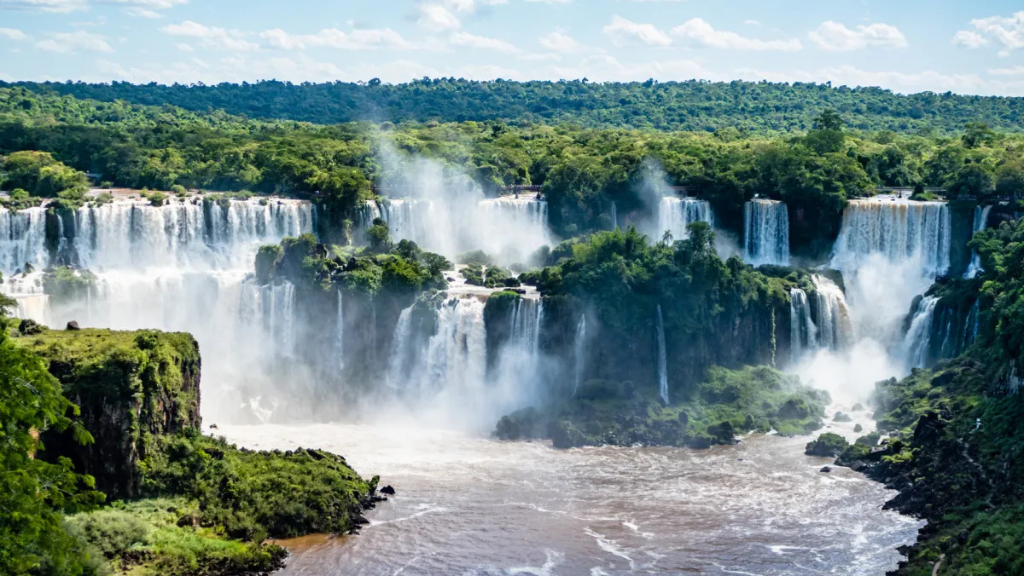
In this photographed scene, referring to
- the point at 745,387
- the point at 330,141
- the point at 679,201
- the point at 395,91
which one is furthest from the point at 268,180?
the point at 395,91

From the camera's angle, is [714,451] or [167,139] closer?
[714,451]

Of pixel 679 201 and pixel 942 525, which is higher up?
pixel 679 201

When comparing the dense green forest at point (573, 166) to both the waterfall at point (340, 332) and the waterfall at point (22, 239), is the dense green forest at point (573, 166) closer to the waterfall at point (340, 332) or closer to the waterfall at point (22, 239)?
the waterfall at point (22, 239)

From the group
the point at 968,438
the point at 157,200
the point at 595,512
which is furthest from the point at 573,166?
the point at 595,512

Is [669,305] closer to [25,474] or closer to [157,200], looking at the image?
[157,200]

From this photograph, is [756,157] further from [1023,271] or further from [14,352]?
[14,352]

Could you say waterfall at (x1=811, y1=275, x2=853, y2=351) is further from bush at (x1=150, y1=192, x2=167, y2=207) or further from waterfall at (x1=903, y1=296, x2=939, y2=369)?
bush at (x1=150, y1=192, x2=167, y2=207)

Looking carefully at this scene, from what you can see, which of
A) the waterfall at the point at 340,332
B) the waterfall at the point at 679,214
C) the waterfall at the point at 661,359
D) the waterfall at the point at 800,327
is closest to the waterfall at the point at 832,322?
the waterfall at the point at 800,327
